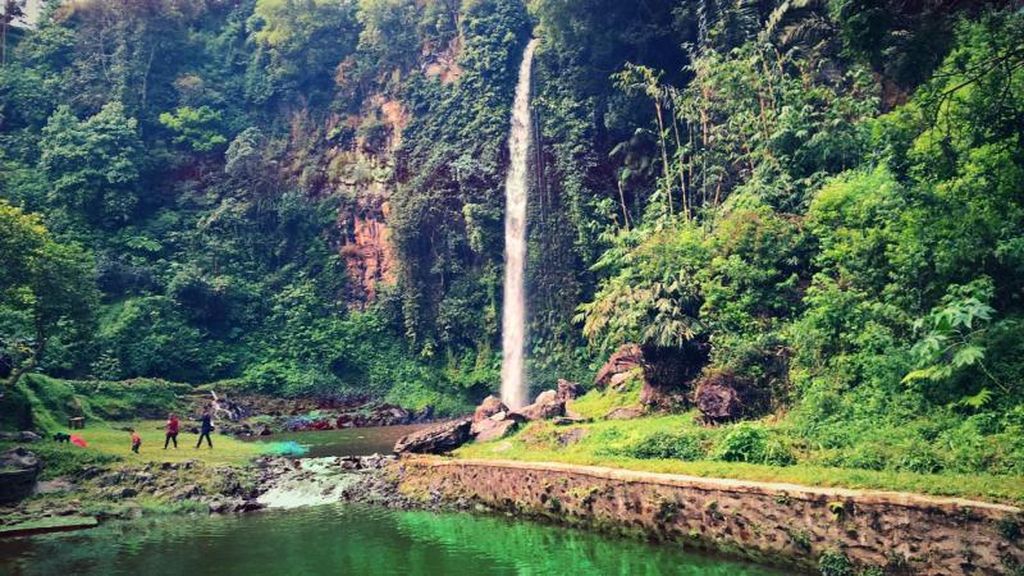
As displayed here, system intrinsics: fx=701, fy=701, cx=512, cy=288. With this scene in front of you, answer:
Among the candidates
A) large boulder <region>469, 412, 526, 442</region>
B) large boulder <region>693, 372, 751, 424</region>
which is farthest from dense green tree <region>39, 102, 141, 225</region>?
large boulder <region>693, 372, 751, 424</region>

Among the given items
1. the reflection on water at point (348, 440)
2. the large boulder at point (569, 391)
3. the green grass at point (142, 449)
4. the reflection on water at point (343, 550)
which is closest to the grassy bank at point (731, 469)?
the reflection on water at point (343, 550)

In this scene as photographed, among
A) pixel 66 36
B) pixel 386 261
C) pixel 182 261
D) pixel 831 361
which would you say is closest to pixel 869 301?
pixel 831 361

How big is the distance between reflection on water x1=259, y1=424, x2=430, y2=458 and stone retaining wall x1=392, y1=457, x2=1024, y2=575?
332 inches

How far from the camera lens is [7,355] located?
19.8 metres

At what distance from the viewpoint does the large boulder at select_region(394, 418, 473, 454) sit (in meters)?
A: 16.5

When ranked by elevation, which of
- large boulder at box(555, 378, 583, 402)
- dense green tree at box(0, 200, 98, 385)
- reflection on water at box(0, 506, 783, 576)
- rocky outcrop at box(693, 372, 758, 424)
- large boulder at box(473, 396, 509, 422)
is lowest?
reflection on water at box(0, 506, 783, 576)

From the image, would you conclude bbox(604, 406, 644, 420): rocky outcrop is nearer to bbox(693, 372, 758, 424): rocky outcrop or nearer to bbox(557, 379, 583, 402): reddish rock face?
bbox(693, 372, 758, 424): rocky outcrop

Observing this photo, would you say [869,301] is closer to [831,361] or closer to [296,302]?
[831,361]

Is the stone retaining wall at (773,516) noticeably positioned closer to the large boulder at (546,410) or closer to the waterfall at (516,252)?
the large boulder at (546,410)

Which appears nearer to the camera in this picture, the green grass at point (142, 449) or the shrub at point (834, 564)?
the shrub at point (834, 564)

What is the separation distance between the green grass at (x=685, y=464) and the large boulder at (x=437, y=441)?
39cm

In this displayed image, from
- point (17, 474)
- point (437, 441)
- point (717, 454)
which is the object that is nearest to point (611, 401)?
point (437, 441)

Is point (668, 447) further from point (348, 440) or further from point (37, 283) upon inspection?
point (37, 283)

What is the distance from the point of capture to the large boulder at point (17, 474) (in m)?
12.5
